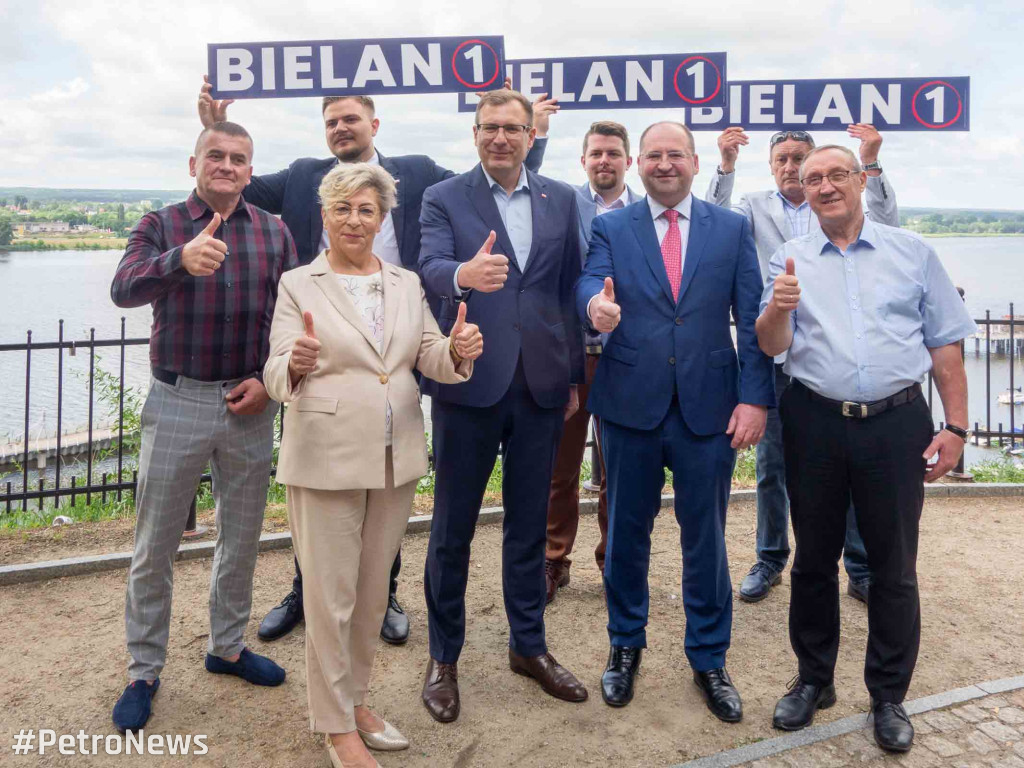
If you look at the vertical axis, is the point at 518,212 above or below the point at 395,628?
above

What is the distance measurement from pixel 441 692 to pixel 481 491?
0.88m

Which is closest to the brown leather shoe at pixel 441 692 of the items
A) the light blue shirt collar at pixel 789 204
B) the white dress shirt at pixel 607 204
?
the white dress shirt at pixel 607 204

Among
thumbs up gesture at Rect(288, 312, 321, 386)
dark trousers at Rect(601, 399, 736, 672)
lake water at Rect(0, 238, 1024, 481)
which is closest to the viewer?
thumbs up gesture at Rect(288, 312, 321, 386)

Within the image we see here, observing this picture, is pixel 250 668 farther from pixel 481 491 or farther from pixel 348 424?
pixel 348 424

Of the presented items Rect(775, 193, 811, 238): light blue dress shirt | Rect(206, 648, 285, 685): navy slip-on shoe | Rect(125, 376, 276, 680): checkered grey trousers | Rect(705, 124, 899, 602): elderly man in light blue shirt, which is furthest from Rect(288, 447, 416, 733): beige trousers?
Rect(775, 193, 811, 238): light blue dress shirt

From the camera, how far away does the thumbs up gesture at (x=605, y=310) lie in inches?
127

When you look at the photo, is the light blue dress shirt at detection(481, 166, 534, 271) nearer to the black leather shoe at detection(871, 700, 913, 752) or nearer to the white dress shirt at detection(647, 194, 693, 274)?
the white dress shirt at detection(647, 194, 693, 274)

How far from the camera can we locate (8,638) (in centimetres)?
428

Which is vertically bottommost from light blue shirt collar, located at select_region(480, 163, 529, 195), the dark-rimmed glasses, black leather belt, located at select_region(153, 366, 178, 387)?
black leather belt, located at select_region(153, 366, 178, 387)

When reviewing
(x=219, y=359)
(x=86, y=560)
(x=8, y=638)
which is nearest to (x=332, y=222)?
(x=219, y=359)

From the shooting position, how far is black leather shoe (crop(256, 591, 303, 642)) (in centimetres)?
425

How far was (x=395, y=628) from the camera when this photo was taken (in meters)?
4.28

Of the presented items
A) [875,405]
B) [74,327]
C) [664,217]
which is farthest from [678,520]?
[74,327]

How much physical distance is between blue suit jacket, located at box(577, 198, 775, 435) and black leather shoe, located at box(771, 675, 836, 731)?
1.17 m
